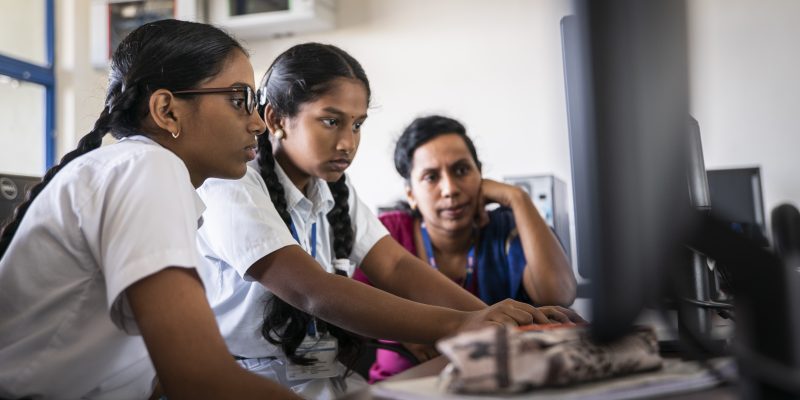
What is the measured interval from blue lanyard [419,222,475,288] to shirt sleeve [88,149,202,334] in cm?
132

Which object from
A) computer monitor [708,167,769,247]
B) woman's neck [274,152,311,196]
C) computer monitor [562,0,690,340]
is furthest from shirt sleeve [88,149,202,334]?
computer monitor [708,167,769,247]

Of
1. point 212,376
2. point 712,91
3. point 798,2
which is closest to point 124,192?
point 212,376

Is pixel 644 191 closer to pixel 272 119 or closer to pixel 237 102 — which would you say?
pixel 237 102

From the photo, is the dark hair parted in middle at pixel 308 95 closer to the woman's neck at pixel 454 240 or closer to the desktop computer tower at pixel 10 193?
the desktop computer tower at pixel 10 193

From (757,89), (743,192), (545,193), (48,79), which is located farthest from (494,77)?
(48,79)

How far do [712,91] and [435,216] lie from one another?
196 cm

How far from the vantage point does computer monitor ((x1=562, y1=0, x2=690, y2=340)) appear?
514 millimetres

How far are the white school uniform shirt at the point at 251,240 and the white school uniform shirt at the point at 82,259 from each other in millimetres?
217

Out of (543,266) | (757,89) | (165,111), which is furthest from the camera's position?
(757,89)

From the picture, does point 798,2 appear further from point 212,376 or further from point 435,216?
point 212,376

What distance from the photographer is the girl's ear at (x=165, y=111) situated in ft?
3.64

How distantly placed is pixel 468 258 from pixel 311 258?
1.00m

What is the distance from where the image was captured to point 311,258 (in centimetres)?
121

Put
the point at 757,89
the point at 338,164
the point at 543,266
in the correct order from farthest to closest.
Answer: the point at 757,89, the point at 543,266, the point at 338,164
